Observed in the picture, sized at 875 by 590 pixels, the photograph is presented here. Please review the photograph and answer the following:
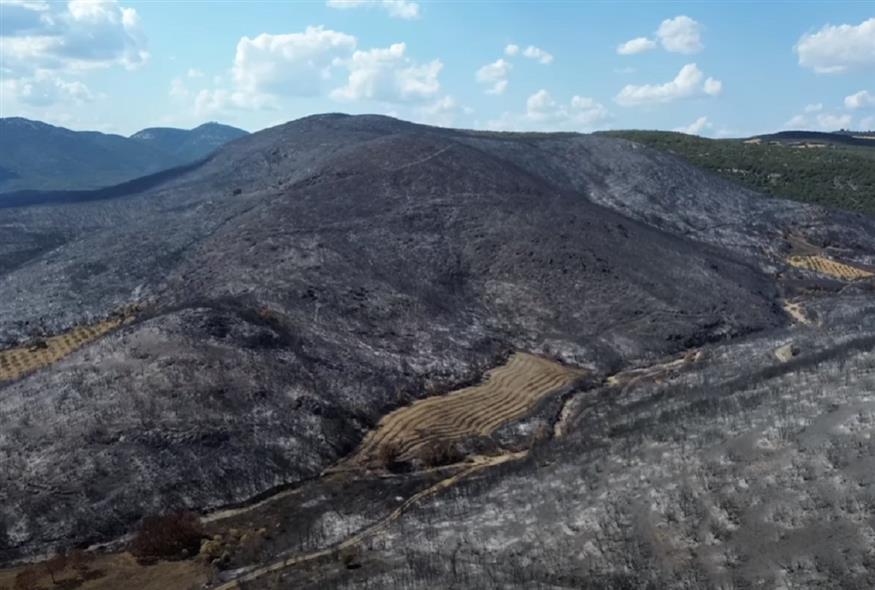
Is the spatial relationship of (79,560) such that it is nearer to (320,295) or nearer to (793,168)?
(320,295)

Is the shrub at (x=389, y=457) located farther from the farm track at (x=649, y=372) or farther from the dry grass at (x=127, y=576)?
the farm track at (x=649, y=372)

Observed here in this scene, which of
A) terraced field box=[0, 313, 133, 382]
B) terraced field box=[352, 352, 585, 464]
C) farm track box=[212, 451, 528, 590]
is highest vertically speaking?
terraced field box=[0, 313, 133, 382]

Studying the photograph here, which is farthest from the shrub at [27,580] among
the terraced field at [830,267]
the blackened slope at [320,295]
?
the terraced field at [830,267]

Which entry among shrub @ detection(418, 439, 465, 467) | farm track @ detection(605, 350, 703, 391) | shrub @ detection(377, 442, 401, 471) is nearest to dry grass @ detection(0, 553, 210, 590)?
shrub @ detection(377, 442, 401, 471)

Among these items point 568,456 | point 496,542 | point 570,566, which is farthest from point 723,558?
point 568,456

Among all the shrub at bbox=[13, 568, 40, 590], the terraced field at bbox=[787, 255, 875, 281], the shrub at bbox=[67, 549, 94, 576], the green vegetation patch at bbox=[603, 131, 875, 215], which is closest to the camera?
the shrub at bbox=[13, 568, 40, 590]

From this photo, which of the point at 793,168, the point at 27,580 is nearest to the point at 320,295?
the point at 27,580

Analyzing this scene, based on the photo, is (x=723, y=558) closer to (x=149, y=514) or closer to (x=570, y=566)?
(x=570, y=566)

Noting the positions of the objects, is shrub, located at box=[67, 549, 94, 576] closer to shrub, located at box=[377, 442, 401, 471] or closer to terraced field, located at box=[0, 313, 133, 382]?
shrub, located at box=[377, 442, 401, 471]
